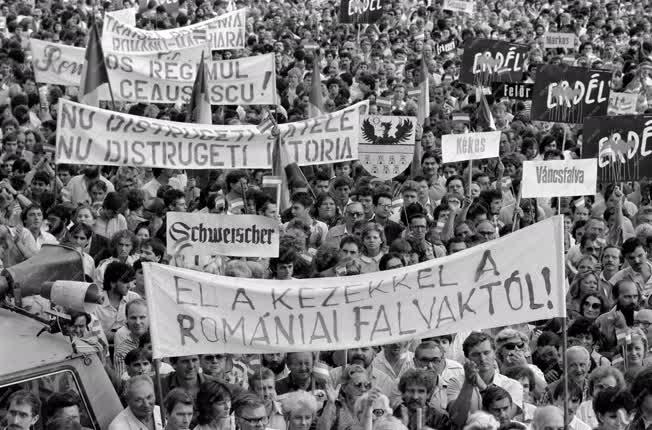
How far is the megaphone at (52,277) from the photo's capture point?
789 centimetres

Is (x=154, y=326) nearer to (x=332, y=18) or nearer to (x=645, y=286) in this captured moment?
(x=645, y=286)

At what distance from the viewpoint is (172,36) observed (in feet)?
61.1

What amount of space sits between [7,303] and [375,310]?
1.96 metres

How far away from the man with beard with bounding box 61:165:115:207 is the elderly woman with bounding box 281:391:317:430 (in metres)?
6.14

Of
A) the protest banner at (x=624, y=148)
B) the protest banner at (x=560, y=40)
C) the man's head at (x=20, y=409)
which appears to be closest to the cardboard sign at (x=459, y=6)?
the protest banner at (x=560, y=40)

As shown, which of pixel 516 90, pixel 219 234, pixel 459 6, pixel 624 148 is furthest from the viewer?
pixel 459 6

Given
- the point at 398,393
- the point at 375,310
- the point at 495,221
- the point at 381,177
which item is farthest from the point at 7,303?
the point at 381,177

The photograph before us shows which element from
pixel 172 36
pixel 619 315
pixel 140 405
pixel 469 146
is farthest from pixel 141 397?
pixel 172 36

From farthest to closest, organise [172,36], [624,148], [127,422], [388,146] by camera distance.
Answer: [172,36], [388,146], [624,148], [127,422]

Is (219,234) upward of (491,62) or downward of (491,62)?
upward

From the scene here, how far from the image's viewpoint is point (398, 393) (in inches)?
368

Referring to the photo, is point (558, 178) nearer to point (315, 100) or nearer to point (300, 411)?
point (300, 411)

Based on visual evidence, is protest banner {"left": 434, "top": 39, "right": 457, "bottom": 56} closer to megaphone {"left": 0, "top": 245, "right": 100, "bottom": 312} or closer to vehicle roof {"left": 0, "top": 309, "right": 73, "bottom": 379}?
megaphone {"left": 0, "top": 245, "right": 100, "bottom": 312}

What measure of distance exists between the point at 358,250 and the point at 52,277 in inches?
149
